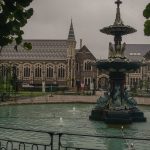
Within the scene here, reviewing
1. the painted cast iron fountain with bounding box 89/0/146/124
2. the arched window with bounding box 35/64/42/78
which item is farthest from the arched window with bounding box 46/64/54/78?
the painted cast iron fountain with bounding box 89/0/146/124

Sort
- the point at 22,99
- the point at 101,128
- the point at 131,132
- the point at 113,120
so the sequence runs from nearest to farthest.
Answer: the point at 131,132, the point at 101,128, the point at 113,120, the point at 22,99

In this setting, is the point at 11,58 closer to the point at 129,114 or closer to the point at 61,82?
the point at 61,82

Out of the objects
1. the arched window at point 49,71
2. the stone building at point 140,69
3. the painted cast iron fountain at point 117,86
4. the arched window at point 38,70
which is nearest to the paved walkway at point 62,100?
the painted cast iron fountain at point 117,86

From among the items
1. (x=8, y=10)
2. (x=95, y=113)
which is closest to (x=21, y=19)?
(x=8, y=10)

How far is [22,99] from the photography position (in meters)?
48.5

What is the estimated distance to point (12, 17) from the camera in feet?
18.2

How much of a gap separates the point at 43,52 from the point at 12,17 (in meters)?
91.6

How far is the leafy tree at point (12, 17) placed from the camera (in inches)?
214

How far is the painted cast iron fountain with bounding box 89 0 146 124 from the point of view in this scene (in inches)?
1033

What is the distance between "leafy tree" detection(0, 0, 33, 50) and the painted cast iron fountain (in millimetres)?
20152

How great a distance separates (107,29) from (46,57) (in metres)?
68.5

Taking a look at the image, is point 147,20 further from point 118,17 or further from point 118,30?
point 118,17

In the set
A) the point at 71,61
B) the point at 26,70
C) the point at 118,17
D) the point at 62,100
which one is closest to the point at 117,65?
the point at 118,17

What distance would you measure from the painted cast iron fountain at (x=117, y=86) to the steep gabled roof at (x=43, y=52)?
67086 mm
